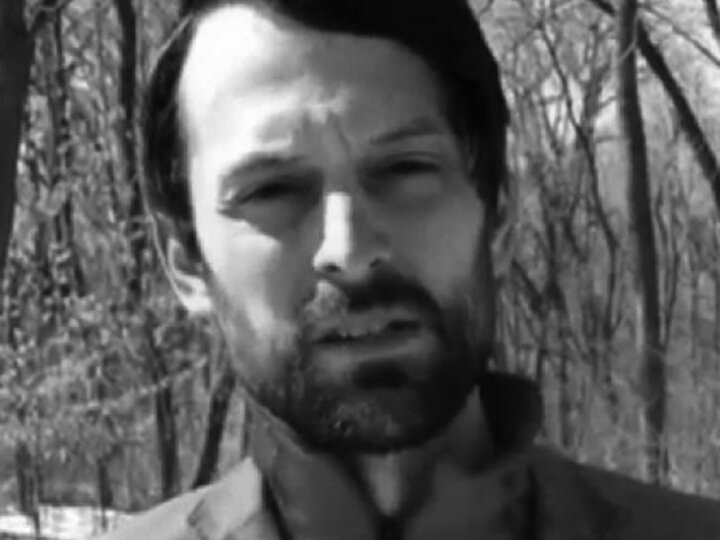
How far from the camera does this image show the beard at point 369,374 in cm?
102

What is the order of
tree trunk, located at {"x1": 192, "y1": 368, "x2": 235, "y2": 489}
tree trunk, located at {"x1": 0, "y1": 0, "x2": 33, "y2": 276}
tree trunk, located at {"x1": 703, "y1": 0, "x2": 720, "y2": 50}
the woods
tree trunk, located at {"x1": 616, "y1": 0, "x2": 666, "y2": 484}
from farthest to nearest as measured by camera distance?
tree trunk, located at {"x1": 703, "y1": 0, "x2": 720, "y2": 50} → the woods → tree trunk, located at {"x1": 192, "y1": 368, "x2": 235, "y2": 489} → tree trunk, located at {"x1": 616, "y1": 0, "x2": 666, "y2": 484} → tree trunk, located at {"x1": 0, "y1": 0, "x2": 33, "y2": 276}

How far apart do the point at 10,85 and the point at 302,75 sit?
6.50 m

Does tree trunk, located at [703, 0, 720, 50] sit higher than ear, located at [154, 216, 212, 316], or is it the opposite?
tree trunk, located at [703, 0, 720, 50]

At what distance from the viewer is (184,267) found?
114 cm

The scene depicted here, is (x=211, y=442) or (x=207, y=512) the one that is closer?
(x=207, y=512)

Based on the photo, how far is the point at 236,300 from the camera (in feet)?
3.49

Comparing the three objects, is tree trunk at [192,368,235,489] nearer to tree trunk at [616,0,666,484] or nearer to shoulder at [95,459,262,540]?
tree trunk at [616,0,666,484]

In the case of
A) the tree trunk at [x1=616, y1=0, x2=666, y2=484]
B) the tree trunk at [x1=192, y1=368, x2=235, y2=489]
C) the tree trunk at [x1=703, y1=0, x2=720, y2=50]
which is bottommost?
the tree trunk at [x1=192, y1=368, x2=235, y2=489]

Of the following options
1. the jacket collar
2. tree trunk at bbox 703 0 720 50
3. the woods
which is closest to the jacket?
the jacket collar

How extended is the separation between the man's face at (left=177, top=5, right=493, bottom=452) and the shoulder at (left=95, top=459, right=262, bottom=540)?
94 millimetres

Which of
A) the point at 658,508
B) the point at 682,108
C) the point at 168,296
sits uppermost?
the point at 682,108

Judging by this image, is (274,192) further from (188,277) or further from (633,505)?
(633,505)

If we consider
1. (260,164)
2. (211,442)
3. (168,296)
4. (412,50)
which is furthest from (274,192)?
(211,442)

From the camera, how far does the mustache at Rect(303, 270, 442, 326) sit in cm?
102
